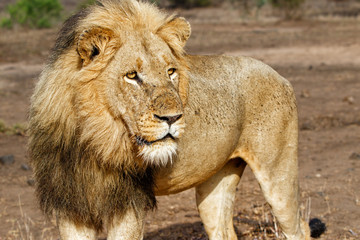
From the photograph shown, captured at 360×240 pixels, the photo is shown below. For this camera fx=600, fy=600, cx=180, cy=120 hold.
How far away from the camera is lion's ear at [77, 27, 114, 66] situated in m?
3.13

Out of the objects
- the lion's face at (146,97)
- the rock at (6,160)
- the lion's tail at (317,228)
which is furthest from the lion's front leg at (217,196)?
the rock at (6,160)

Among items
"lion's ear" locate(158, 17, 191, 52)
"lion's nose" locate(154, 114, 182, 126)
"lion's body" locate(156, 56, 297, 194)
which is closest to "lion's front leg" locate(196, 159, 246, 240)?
"lion's body" locate(156, 56, 297, 194)

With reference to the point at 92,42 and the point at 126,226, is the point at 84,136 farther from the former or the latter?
the point at 126,226

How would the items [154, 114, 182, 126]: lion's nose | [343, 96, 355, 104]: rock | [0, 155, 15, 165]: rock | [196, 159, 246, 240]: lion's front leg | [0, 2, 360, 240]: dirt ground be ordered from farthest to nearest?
[343, 96, 355, 104]: rock
[0, 155, 15, 165]: rock
[0, 2, 360, 240]: dirt ground
[196, 159, 246, 240]: lion's front leg
[154, 114, 182, 126]: lion's nose

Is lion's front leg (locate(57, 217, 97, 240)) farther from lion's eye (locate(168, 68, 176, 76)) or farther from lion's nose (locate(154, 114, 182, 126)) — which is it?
lion's eye (locate(168, 68, 176, 76))

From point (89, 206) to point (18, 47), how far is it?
14477 millimetres

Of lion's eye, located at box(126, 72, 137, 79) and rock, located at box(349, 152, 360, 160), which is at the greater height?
lion's eye, located at box(126, 72, 137, 79)

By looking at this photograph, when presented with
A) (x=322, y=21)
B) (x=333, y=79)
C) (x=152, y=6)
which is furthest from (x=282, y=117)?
(x=322, y=21)

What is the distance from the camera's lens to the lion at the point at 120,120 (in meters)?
3.18

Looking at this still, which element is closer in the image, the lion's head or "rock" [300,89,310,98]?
the lion's head

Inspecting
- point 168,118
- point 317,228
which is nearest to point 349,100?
point 317,228

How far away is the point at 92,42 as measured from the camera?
3156 millimetres

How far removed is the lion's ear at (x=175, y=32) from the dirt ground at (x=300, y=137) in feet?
2.86

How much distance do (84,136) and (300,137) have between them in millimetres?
5960
